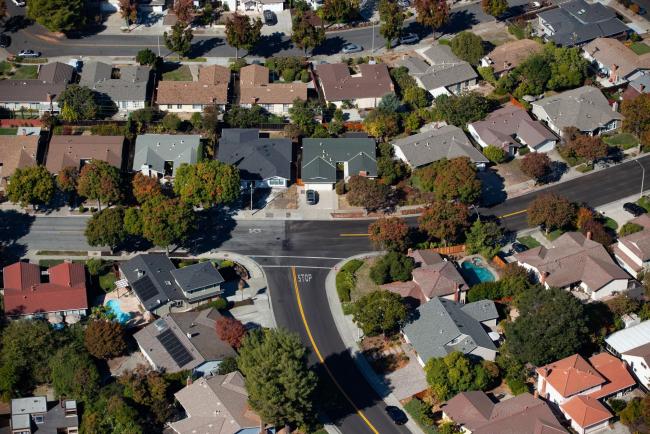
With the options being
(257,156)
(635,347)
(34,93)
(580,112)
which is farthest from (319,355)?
(34,93)

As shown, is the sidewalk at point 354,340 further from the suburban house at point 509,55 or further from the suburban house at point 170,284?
the suburban house at point 509,55

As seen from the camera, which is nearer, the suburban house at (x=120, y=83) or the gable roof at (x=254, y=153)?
the gable roof at (x=254, y=153)

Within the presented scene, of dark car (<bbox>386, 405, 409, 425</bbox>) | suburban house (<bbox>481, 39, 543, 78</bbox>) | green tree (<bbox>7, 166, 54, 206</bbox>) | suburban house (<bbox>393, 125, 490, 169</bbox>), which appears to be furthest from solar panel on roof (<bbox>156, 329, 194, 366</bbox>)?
suburban house (<bbox>481, 39, 543, 78</bbox>)

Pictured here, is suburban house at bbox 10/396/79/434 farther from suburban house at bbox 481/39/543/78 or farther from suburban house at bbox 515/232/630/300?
suburban house at bbox 481/39/543/78

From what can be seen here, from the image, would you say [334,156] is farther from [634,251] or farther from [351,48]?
[634,251]

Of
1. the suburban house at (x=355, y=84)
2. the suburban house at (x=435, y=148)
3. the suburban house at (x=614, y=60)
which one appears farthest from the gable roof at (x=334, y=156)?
the suburban house at (x=614, y=60)

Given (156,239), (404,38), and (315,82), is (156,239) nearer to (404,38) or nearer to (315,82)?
(315,82)
